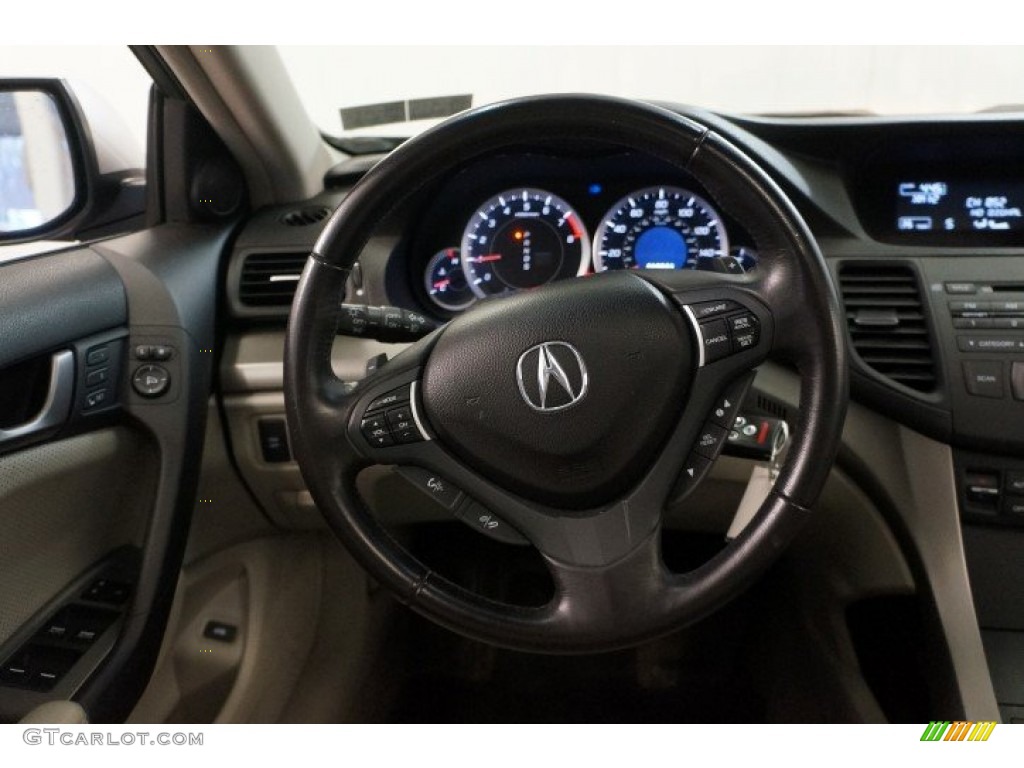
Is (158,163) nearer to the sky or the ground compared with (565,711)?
nearer to the sky

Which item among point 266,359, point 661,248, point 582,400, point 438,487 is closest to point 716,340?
point 582,400

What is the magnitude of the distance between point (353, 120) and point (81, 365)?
65 centimetres

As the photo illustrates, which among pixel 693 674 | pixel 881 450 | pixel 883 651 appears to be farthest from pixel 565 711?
pixel 881 450

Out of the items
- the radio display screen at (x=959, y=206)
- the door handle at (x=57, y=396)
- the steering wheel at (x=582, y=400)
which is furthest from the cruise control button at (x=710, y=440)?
the door handle at (x=57, y=396)

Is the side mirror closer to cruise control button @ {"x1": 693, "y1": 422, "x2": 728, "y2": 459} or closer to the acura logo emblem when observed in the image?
the acura logo emblem

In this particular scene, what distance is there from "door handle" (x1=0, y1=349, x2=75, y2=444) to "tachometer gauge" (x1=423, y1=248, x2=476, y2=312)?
576 mm

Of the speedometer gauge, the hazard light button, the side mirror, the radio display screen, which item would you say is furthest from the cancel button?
the side mirror

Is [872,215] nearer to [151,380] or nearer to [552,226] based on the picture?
[552,226]

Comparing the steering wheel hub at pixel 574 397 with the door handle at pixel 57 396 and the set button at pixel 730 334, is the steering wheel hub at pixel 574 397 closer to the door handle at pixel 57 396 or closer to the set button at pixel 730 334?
the set button at pixel 730 334

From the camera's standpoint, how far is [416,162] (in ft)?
2.98

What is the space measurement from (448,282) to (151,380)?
0.50 m

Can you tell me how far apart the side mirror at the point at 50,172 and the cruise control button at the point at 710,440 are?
110cm

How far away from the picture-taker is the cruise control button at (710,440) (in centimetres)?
95

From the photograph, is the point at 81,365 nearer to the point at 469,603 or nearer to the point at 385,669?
the point at 469,603
